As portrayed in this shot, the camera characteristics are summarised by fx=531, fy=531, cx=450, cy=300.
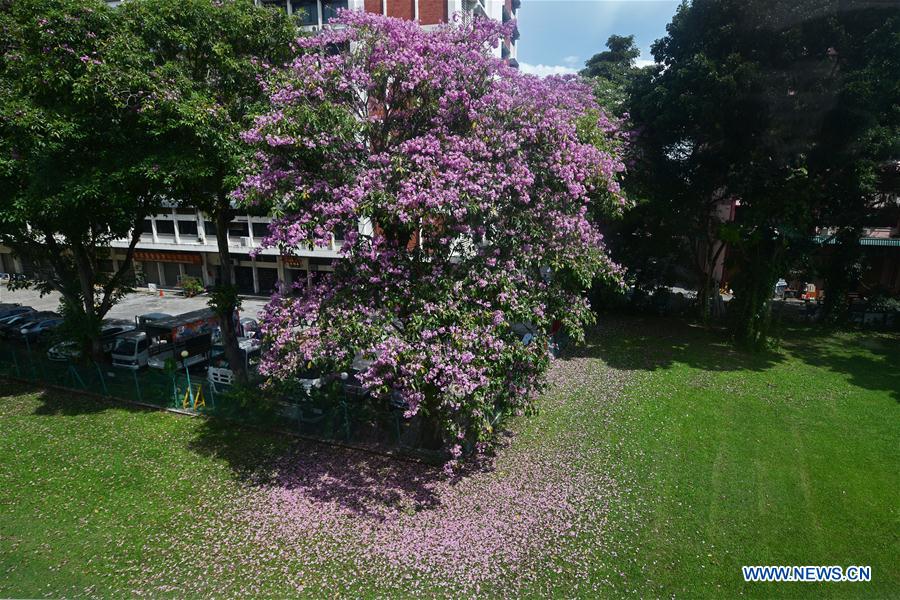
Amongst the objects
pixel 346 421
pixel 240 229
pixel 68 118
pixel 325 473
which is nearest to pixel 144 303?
pixel 240 229

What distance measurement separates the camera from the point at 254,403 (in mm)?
14805

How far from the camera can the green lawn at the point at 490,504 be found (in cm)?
928

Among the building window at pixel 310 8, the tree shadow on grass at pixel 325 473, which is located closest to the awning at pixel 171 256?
the building window at pixel 310 8

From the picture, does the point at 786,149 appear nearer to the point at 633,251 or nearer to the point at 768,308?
the point at 768,308

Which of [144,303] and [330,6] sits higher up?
→ [330,6]

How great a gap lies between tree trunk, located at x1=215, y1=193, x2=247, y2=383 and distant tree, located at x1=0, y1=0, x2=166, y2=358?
1814 millimetres

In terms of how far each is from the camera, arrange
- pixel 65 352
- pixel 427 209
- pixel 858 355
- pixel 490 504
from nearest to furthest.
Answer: pixel 427 209 < pixel 490 504 < pixel 65 352 < pixel 858 355

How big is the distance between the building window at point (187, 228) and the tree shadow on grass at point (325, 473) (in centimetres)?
2669

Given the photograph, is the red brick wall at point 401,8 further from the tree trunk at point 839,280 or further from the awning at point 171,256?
the tree trunk at point 839,280

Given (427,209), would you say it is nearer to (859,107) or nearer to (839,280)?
(859,107)

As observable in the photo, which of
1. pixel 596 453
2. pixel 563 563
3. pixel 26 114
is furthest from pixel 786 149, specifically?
pixel 26 114

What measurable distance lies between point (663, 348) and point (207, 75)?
19.2 m

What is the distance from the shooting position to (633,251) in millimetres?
25984

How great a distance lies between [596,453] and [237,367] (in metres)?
11.4
